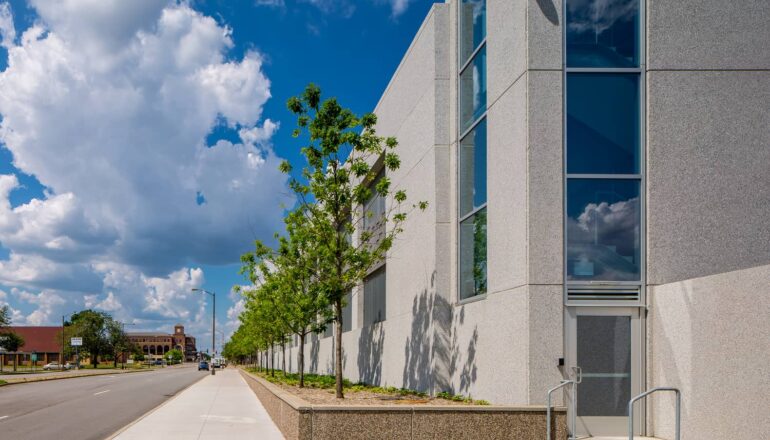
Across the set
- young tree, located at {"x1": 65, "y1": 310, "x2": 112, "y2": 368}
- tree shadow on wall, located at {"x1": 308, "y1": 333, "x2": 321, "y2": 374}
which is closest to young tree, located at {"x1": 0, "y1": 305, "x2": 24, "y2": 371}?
young tree, located at {"x1": 65, "y1": 310, "x2": 112, "y2": 368}

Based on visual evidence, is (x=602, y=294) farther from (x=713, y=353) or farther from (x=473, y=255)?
(x=473, y=255)

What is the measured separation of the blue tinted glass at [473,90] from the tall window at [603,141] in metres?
2.93

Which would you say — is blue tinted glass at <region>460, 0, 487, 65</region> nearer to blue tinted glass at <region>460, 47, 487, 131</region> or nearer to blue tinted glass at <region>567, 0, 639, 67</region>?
blue tinted glass at <region>460, 47, 487, 131</region>

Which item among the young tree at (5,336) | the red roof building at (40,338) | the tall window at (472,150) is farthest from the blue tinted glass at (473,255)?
the red roof building at (40,338)

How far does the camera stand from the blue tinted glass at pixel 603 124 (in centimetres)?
1333

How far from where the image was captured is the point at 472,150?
17312mm

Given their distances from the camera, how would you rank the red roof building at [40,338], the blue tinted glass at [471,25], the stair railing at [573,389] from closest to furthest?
the stair railing at [573,389] < the blue tinted glass at [471,25] < the red roof building at [40,338]

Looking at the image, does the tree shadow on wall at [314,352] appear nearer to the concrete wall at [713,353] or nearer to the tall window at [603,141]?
the tall window at [603,141]

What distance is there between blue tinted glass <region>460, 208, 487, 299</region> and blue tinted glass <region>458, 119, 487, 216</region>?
0.35m

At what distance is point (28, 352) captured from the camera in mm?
140750

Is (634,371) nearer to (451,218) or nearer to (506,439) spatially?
(506,439)

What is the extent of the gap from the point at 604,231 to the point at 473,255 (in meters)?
4.24

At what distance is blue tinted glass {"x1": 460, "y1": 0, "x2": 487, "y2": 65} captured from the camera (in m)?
16.6

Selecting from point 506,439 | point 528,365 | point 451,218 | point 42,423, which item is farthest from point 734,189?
point 42,423
